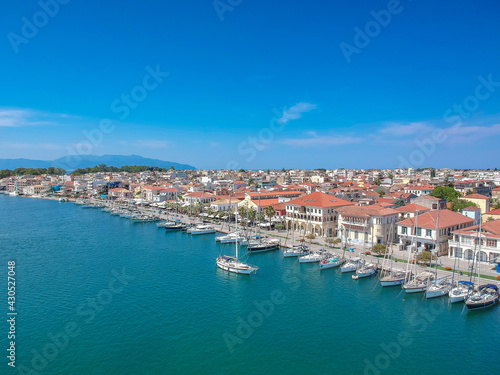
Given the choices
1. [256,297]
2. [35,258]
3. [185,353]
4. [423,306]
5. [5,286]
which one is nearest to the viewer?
[185,353]

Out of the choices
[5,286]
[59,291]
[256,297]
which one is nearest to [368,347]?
[256,297]

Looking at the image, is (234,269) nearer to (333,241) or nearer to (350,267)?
(350,267)

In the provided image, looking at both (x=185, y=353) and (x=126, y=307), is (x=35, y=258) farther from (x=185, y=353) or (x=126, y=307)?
(x=185, y=353)

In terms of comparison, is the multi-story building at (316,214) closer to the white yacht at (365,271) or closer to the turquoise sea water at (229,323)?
the turquoise sea water at (229,323)

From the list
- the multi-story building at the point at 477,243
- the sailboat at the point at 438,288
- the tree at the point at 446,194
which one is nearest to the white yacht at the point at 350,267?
the sailboat at the point at 438,288

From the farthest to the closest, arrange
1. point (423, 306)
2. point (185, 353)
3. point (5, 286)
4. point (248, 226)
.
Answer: point (248, 226) → point (5, 286) → point (423, 306) → point (185, 353)

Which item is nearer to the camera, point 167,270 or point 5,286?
point 5,286

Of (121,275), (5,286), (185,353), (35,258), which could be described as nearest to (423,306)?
(185,353)
